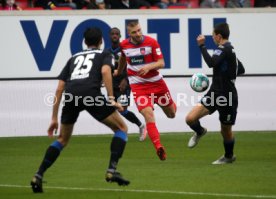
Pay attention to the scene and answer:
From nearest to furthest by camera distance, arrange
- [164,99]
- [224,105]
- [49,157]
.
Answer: [49,157]
[224,105]
[164,99]

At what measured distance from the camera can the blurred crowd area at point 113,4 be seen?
2325cm

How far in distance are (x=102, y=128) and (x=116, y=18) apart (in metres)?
2.68

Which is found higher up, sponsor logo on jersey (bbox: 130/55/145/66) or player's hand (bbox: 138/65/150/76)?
player's hand (bbox: 138/65/150/76)

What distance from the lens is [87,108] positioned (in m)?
12.1

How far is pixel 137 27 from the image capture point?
15773 millimetres

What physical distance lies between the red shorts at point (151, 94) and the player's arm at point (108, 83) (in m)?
3.98

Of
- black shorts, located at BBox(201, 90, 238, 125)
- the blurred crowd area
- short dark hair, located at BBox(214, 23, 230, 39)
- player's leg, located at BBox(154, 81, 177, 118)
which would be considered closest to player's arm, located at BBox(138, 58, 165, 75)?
player's leg, located at BBox(154, 81, 177, 118)

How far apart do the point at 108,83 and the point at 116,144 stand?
0.86 meters

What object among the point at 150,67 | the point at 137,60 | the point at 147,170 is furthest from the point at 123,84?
the point at 147,170

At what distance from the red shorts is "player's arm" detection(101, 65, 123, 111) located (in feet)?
13.0

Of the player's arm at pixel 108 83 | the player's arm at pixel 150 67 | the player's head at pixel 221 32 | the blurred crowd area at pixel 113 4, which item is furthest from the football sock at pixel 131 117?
the player's arm at pixel 108 83

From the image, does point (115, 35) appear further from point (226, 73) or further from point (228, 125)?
point (228, 125)

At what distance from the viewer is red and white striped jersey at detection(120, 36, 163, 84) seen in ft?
52.9

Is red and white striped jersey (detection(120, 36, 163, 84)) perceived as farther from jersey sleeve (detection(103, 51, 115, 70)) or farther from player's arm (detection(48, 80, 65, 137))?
player's arm (detection(48, 80, 65, 137))
